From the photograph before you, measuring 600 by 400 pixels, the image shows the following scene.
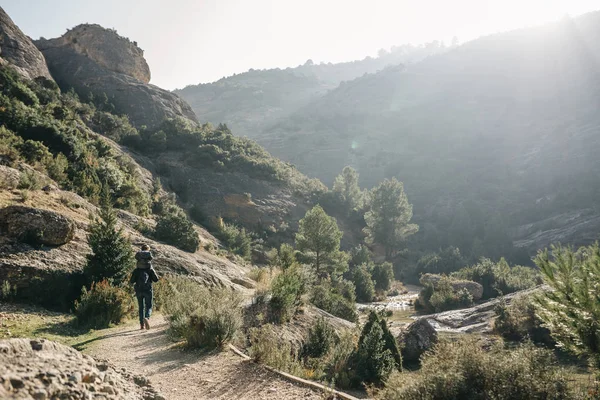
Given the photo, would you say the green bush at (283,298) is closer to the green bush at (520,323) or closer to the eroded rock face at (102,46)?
the green bush at (520,323)

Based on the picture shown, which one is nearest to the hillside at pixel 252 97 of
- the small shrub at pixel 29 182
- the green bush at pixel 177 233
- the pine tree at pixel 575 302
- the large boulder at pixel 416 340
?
the green bush at pixel 177 233

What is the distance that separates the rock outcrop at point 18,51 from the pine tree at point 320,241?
104 feet

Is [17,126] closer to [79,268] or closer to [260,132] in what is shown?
[79,268]

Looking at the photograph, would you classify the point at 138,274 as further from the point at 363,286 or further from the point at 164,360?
the point at 363,286

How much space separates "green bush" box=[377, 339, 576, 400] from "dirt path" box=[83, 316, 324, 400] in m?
1.57

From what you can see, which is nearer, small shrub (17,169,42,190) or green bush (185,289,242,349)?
green bush (185,289,242,349)

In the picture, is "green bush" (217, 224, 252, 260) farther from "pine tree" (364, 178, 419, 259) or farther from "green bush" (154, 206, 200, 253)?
"pine tree" (364, 178, 419, 259)

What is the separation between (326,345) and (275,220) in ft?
101

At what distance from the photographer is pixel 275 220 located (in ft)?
130

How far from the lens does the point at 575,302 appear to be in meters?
5.21

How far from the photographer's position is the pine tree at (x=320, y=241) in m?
27.3

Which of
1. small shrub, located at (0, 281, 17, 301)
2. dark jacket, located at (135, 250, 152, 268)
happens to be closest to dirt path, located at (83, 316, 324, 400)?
dark jacket, located at (135, 250, 152, 268)

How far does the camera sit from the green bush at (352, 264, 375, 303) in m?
32.3

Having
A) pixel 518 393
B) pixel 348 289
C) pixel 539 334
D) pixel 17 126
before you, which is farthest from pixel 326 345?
pixel 17 126
